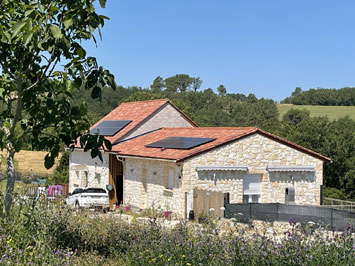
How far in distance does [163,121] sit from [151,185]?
7.27 meters

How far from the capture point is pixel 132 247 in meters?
9.15

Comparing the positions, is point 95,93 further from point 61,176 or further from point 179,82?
point 179,82

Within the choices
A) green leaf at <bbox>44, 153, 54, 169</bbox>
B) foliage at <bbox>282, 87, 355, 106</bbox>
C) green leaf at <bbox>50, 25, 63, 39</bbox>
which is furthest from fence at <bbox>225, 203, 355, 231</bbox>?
→ foliage at <bbox>282, 87, 355, 106</bbox>

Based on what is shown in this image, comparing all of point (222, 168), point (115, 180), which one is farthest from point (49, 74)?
point (115, 180)

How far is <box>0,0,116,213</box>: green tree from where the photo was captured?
7.18 meters

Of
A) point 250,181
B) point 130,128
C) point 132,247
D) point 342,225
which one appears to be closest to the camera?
point 132,247

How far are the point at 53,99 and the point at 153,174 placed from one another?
1902cm

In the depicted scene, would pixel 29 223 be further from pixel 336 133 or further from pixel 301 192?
pixel 336 133

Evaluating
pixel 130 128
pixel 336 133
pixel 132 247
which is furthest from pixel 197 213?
pixel 336 133

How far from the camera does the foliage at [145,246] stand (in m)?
7.72

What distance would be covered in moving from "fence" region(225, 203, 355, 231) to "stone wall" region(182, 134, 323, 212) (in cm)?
450

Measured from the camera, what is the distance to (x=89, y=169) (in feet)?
110

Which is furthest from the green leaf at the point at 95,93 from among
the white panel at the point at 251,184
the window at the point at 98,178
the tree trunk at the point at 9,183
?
the window at the point at 98,178

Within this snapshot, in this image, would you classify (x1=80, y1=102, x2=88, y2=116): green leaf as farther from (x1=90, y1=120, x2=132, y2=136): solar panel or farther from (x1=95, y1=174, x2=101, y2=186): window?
(x1=90, y1=120, x2=132, y2=136): solar panel
